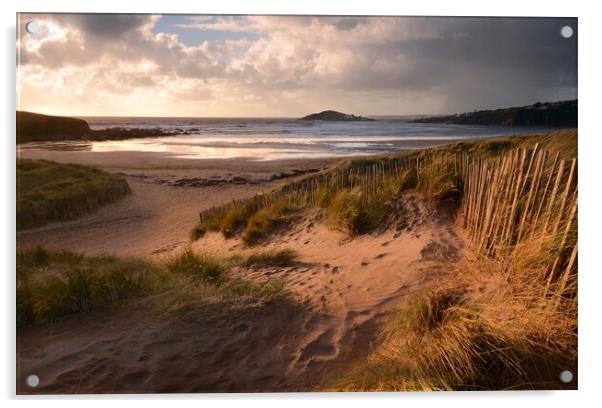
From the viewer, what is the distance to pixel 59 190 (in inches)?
114

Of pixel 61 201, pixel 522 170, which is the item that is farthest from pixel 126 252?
pixel 522 170

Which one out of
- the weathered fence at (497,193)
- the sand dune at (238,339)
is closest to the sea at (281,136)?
the weathered fence at (497,193)

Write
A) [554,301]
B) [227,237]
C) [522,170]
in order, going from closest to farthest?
[554,301]
[522,170]
[227,237]

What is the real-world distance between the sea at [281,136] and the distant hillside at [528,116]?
4 centimetres

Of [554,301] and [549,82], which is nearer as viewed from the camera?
[554,301]

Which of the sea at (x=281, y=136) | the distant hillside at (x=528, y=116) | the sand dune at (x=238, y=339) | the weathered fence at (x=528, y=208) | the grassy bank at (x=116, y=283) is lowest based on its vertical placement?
the sand dune at (x=238, y=339)

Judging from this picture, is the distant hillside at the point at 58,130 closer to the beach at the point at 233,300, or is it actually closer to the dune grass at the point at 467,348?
the beach at the point at 233,300

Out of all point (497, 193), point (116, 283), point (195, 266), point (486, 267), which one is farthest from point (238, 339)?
point (497, 193)

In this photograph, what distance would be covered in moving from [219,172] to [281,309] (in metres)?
0.95

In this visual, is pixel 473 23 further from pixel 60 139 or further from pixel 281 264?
pixel 60 139

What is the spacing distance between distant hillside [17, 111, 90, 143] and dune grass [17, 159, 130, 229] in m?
0.15

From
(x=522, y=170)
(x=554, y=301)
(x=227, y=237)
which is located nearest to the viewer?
(x=554, y=301)

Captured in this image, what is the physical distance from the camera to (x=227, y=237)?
124 inches

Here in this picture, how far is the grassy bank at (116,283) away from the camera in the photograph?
9.19ft
